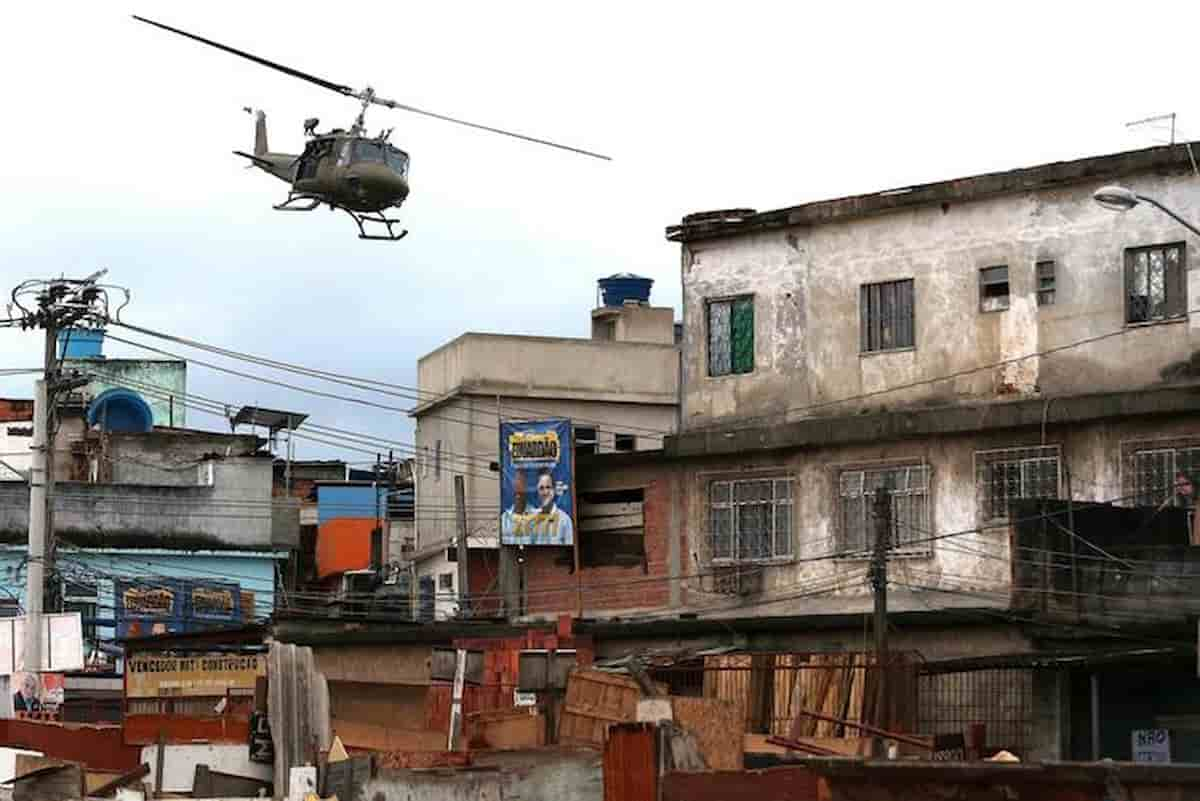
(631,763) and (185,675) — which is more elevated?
(185,675)

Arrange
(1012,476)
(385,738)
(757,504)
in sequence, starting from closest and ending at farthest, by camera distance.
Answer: (385,738)
(1012,476)
(757,504)

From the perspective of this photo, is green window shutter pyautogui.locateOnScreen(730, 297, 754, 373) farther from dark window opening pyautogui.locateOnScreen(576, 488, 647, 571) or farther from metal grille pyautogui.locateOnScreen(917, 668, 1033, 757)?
metal grille pyautogui.locateOnScreen(917, 668, 1033, 757)

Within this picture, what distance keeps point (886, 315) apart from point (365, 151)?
31.7 ft

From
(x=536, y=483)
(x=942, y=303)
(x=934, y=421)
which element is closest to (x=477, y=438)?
(x=536, y=483)

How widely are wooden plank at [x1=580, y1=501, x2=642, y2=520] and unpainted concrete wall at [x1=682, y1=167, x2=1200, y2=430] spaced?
1799 mm

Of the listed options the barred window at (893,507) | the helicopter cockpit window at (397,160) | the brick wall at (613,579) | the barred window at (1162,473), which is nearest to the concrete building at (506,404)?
the brick wall at (613,579)

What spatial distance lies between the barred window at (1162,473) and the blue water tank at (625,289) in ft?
91.0

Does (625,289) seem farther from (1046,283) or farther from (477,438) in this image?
(1046,283)

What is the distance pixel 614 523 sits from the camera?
42969 millimetres

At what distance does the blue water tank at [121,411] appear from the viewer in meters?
66.7

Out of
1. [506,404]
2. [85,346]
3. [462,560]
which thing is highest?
[85,346]

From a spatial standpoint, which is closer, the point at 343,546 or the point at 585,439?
the point at 585,439

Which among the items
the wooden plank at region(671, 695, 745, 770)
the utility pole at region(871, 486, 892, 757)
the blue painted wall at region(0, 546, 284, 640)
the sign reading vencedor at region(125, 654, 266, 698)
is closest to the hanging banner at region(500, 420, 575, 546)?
the sign reading vencedor at region(125, 654, 266, 698)

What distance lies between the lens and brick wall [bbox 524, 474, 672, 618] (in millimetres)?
41562
